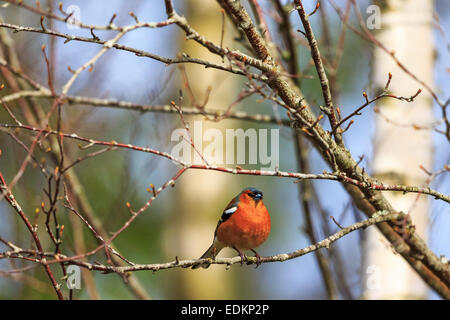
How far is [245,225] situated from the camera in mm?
3078

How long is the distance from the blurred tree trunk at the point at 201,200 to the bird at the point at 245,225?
2.28 meters

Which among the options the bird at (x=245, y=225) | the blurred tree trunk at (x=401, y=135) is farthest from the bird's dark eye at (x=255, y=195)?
the blurred tree trunk at (x=401, y=135)

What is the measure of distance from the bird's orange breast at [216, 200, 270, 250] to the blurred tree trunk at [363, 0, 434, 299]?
1.30 meters

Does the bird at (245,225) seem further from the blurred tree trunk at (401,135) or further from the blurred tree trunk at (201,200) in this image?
the blurred tree trunk at (201,200)

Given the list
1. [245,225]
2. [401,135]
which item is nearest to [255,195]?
[245,225]

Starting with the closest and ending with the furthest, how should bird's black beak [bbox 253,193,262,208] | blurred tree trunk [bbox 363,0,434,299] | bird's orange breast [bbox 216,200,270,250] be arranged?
bird's orange breast [bbox 216,200,270,250], bird's black beak [bbox 253,193,262,208], blurred tree trunk [bbox 363,0,434,299]

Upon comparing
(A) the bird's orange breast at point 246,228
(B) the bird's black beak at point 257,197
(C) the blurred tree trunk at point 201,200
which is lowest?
(A) the bird's orange breast at point 246,228

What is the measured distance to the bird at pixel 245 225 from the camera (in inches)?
120

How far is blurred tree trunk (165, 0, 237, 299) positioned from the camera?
5797 millimetres

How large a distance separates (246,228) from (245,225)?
0.07ft

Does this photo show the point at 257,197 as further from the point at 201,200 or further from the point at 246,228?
the point at 201,200

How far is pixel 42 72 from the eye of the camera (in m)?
5.51

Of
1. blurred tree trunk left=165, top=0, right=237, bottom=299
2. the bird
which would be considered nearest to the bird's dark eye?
the bird

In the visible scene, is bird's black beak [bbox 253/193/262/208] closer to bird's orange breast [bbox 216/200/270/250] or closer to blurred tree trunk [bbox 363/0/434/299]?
bird's orange breast [bbox 216/200/270/250]
